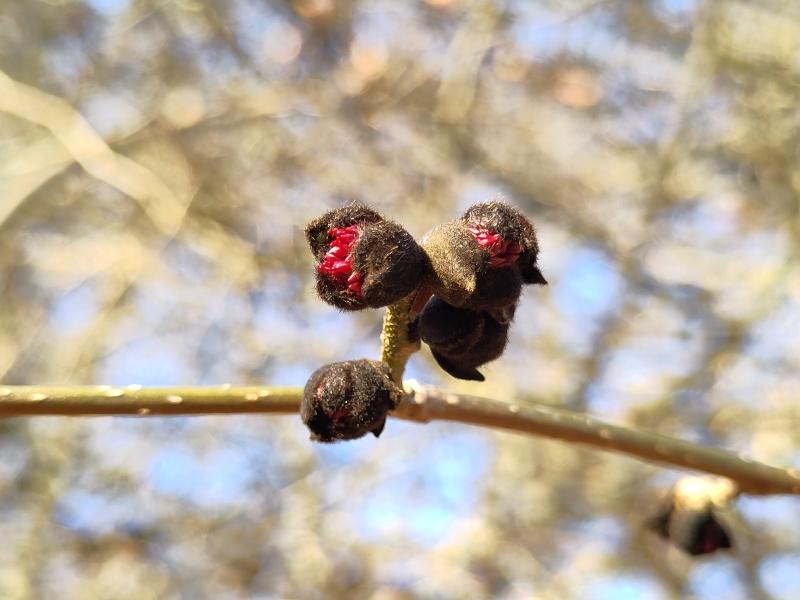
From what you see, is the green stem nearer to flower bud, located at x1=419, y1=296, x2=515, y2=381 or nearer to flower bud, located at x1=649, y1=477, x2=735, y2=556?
flower bud, located at x1=419, y1=296, x2=515, y2=381

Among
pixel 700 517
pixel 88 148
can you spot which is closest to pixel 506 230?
pixel 700 517

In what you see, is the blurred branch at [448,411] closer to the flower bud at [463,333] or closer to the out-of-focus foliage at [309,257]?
the flower bud at [463,333]

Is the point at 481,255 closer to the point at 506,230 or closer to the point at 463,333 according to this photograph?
the point at 506,230

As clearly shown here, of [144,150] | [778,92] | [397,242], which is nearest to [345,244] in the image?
[397,242]

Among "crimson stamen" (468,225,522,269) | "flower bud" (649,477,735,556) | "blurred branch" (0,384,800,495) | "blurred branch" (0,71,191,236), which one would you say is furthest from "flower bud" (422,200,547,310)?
"blurred branch" (0,71,191,236)

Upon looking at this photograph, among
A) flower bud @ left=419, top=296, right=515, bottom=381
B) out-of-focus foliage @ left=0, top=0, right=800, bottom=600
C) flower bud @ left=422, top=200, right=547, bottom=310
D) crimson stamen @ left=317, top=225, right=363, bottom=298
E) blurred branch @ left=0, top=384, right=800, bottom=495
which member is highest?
flower bud @ left=422, top=200, right=547, bottom=310

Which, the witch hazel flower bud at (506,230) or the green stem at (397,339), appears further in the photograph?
the green stem at (397,339)

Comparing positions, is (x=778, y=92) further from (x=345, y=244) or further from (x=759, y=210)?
(x=345, y=244)

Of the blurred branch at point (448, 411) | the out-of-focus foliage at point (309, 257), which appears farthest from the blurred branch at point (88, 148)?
the blurred branch at point (448, 411)
